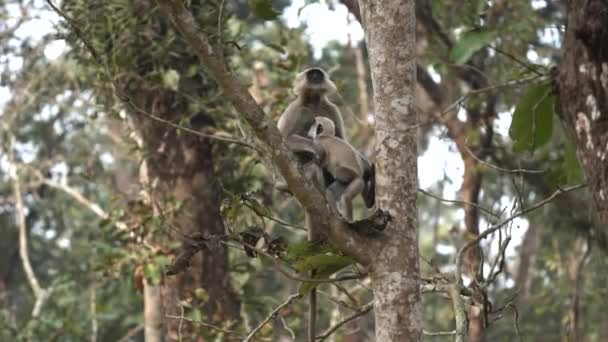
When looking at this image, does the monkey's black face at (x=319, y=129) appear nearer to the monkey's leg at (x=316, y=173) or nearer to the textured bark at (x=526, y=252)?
the monkey's leg at (x=316, y=173)

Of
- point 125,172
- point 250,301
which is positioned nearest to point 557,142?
point 250,301

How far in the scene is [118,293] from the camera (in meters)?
11.8

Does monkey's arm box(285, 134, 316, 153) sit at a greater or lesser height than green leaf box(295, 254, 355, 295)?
greater

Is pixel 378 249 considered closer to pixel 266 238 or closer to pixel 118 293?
pixel 266 238

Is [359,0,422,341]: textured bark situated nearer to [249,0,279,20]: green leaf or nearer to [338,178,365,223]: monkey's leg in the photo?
[249,0,279,20]: green leaf

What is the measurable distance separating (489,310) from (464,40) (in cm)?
181

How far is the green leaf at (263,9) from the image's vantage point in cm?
393

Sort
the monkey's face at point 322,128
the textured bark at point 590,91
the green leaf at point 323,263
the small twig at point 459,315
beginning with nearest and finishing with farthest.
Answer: the textured bark at point 590,91 → the small twig at point 459,315 → the green leaf at point 323,263 → the monkey's face at point 322,128

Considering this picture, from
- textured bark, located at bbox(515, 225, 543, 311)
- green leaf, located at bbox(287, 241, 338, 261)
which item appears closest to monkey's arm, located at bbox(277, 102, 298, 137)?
green leaf, located at bbox(287, 241, 338, 261)

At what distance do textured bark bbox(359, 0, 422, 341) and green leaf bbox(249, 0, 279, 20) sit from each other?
0.44 metres

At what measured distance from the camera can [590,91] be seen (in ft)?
10.5

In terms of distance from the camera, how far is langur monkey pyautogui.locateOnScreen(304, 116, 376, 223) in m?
4.74

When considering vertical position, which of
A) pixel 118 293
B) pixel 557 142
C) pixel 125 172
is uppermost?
pixel 125 172

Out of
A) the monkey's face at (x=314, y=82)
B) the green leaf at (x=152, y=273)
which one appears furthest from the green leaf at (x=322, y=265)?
the green leaf at (x=152, y=273)
